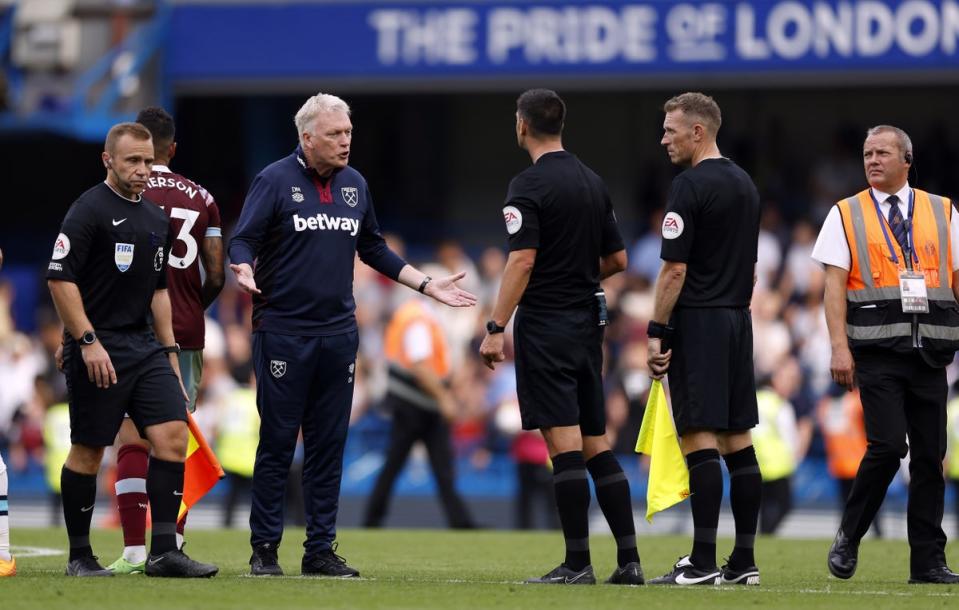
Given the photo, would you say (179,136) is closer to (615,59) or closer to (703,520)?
(615,59)

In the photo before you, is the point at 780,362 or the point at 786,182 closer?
the point at 780,362

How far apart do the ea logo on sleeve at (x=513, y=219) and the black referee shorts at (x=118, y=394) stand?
1.88 metres

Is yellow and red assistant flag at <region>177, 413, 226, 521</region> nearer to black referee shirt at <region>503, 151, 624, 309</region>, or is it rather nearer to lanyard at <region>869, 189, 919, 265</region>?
black referee shirt at <region>503, 151, 624, 309</region>

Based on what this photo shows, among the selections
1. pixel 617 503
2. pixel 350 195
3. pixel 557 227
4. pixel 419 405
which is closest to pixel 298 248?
pixel 350 195

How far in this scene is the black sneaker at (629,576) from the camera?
859 centimetres

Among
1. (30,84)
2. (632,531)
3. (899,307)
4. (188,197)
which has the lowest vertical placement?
(632,531)

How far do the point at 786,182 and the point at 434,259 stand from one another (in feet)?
15.8

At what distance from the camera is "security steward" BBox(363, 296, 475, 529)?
48.8 ft

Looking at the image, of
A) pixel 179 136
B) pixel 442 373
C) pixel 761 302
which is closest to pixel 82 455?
pixel 442 373

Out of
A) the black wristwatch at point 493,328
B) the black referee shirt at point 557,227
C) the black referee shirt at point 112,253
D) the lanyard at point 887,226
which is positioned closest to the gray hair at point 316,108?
the black referee shirt at point 112,253

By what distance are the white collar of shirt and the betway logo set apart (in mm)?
2748

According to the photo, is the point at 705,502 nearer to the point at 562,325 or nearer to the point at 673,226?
the point at 562,325

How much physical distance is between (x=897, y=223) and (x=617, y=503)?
2.08 meters

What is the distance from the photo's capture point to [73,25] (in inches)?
846
